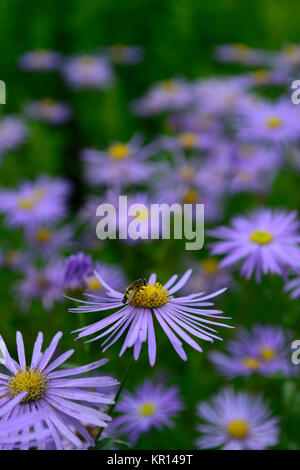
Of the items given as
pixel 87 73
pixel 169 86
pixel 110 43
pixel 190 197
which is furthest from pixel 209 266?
pixel 110 43

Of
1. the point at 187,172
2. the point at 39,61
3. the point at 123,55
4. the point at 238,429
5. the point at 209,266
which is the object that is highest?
the point at 123,55

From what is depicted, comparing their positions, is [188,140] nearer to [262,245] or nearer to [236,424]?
[262,245]

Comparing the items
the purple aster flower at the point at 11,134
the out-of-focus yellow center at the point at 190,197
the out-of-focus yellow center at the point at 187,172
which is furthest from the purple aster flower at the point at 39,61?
the out-of-focus yellow center at the point at 190,197

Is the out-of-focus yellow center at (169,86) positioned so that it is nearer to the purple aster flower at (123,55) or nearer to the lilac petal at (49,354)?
the purple aster flower at (123,55)

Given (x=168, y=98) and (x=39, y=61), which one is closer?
(x=168, y=98)

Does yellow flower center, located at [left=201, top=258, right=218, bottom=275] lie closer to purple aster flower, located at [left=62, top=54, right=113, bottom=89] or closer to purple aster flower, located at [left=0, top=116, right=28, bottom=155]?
purple aster flower, located at [left=0, top=116, right=28, bottom=155]

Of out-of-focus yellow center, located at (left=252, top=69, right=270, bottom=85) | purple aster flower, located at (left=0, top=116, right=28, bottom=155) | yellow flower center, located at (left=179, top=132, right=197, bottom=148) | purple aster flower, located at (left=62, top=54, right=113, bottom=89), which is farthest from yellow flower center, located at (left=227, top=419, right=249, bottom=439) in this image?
purple aster flower, located at (left=62, top=54, right=113, bottom=89)
